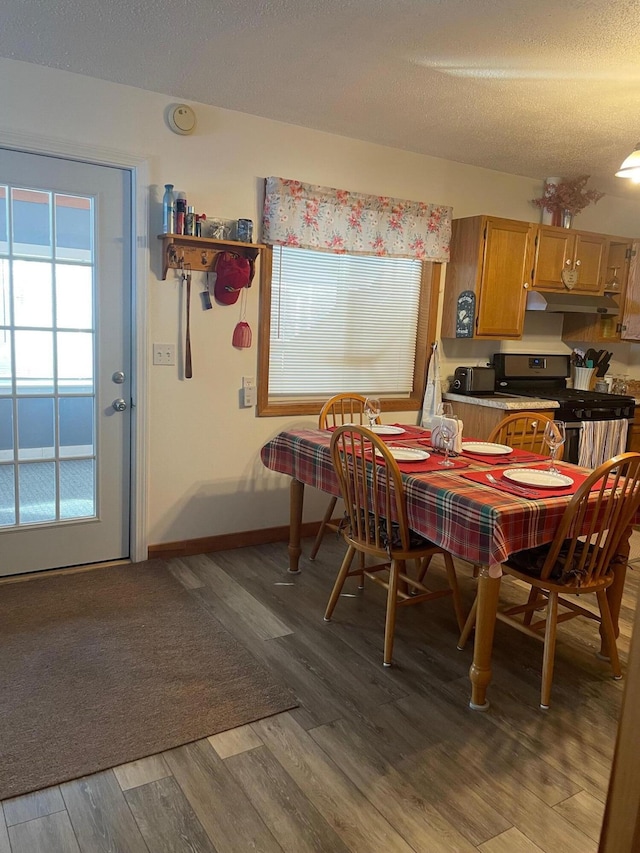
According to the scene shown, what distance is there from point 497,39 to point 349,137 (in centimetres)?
149

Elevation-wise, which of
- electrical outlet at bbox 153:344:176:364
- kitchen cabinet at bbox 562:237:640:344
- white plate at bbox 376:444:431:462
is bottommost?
white plate at bbox 376:444:431:462

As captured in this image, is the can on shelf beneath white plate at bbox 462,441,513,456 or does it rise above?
above

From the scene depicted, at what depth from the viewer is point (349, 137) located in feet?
12.6

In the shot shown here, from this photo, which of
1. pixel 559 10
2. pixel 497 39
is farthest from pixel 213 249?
pixel 559 10

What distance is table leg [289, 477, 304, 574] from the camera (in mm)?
3377

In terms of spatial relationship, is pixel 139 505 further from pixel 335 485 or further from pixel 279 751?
pixel 279 751

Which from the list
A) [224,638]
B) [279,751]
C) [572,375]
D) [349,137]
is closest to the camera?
[279,751]

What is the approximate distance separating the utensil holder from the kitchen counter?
3.20 feet

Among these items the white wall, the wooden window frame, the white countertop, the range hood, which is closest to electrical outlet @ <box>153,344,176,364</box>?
the white wall

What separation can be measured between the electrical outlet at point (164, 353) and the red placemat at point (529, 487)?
1761 millimetres

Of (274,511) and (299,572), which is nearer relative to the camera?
(299,572)

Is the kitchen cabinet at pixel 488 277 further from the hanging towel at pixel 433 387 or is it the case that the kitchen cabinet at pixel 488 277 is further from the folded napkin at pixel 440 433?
the folded napkin at pixel 440 433

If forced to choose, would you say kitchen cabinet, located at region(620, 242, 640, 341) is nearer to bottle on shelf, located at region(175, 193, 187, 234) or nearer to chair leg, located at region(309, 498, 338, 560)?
chair leg, located at region(309, 498, 338, 560)

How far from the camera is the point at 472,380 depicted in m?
4.50
